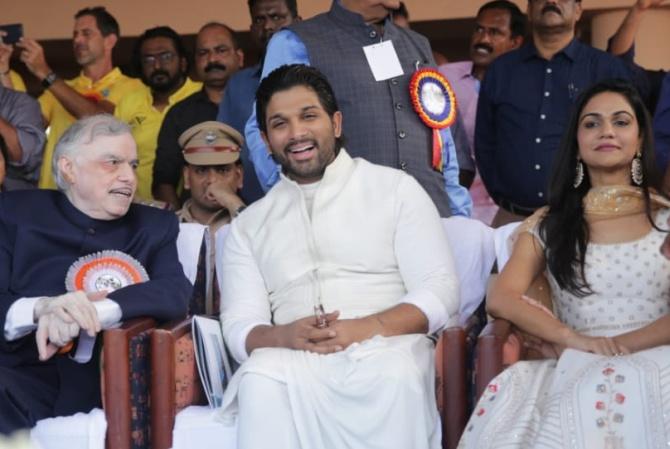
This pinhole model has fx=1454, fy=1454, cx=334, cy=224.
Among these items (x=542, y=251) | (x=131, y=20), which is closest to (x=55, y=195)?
(x=542, y=251)

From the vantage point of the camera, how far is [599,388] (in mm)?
3602

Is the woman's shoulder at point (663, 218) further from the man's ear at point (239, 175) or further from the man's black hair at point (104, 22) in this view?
the man's black hair at point (104, 22)

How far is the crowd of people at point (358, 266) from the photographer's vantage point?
151 inches

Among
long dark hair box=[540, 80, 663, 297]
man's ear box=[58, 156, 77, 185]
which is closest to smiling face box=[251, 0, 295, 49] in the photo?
man's ear box=[58, 156, 77, 185]

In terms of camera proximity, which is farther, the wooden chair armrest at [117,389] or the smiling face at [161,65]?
the smiling face at [161,65]

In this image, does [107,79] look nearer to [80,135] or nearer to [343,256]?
[80,135]

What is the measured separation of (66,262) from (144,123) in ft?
7.02

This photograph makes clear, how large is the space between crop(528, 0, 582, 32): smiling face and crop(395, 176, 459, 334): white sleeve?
157 cm

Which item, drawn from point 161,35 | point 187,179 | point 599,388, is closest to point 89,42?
point 161,35

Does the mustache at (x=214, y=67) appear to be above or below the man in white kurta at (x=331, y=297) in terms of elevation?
above

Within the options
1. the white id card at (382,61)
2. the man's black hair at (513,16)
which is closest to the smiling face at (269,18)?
the man's black hair at (513,16)

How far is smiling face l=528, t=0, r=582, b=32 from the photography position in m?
5.62

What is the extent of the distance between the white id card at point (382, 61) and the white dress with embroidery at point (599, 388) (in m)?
1.10

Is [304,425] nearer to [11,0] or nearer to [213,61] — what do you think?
[213,61]
